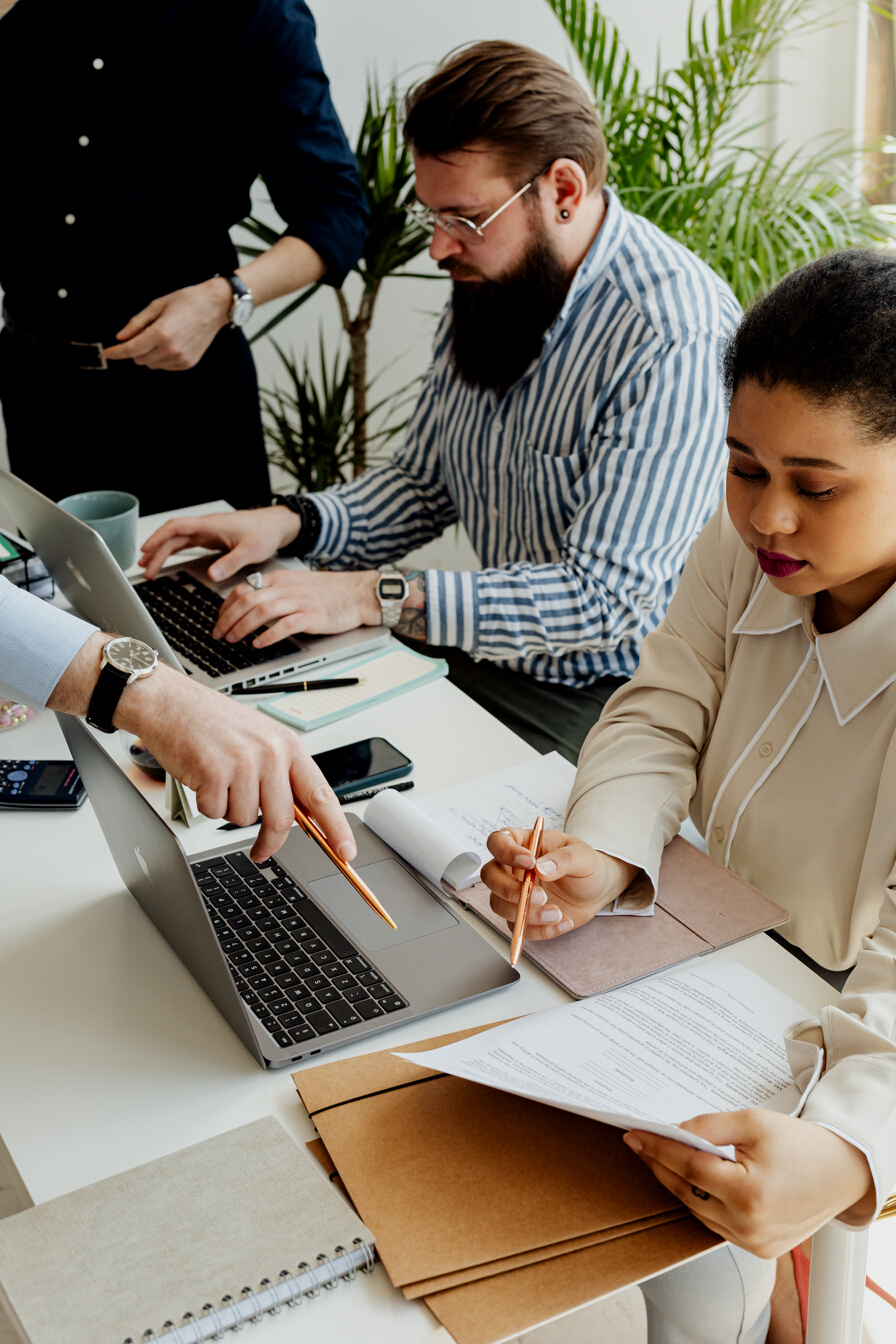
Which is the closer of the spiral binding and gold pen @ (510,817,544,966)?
the spiral binding

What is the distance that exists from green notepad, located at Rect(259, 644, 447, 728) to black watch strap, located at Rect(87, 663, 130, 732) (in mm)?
405

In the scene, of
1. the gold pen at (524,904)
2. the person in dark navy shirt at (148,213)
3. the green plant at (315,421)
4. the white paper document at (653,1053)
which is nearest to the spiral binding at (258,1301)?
the white paper document at (653,1053)

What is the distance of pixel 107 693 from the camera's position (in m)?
0.98

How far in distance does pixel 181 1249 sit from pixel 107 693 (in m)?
0.44

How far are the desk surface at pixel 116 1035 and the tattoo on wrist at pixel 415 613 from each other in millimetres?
467

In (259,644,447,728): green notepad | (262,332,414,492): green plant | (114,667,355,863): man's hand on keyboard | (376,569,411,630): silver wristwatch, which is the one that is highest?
(114,667,355,863): man's hand on keyboard

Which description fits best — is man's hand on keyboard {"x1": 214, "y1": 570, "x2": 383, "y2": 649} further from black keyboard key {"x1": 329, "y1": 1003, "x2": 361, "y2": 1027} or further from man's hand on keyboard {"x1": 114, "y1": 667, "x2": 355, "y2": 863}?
black keyboard key {"x1": 329, "y1": 1003, "x2": 361, "y2": 1027}

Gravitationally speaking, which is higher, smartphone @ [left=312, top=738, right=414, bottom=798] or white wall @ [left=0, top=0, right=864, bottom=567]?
white wall @ [left=0, top=0, right=864, bottom=567]

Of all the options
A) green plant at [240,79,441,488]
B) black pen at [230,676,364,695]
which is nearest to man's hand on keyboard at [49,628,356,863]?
black pen at [230,676,364,695]

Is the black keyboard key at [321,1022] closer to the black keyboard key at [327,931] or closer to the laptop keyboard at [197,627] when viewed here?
the black keyboard key at [327,931]

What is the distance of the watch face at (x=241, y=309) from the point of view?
6.90ft

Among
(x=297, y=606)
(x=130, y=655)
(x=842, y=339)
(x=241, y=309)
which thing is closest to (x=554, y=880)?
(x=130, y=655)

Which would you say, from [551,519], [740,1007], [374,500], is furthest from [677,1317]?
[374,500]

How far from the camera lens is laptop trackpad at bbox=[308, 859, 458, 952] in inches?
39.8
